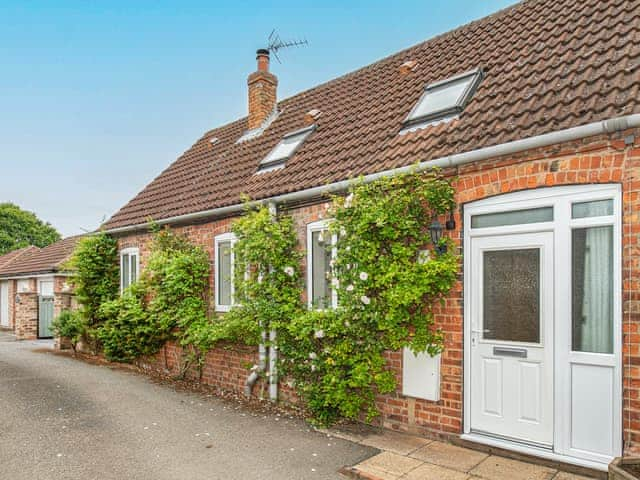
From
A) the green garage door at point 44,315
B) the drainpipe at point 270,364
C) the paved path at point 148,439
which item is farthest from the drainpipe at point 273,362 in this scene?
the green garage door at point 44,315

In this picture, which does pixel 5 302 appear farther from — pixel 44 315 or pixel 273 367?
pixel 273 367

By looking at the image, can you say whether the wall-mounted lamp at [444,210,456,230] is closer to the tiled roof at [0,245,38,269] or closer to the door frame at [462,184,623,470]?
the door frame at [462,184,623,470]

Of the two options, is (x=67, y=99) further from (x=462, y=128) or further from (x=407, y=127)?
(x=462, y=128)

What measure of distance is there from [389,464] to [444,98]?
15.2 feet

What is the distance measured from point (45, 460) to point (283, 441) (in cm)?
249

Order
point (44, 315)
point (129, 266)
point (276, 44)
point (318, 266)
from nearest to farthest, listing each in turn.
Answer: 1. point (318, 266)
2. point (129, 266)
3. point (276, 44)
4. point (44, 315)

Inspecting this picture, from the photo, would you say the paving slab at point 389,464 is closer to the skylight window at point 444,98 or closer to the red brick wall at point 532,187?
the red brick wall at point 532,187

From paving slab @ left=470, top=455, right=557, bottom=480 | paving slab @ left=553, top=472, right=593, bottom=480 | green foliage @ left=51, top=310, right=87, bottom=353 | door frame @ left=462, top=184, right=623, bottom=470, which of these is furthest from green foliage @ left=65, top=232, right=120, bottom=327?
paving slab @ left=553, top=472, right=593, bottom=480

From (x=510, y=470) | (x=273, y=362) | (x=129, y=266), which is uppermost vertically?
(x=129, y=266)

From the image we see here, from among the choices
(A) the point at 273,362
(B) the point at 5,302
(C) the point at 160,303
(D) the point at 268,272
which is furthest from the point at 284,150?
(B) the point at 5,302

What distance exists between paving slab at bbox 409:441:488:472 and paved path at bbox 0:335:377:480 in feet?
1.87

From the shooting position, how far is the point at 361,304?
17.8ft

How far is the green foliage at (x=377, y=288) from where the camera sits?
5039 millimetres

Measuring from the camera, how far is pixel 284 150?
856 cm
